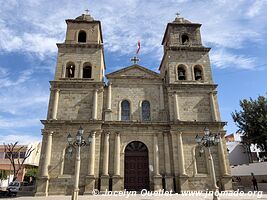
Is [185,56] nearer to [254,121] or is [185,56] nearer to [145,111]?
[145,111]

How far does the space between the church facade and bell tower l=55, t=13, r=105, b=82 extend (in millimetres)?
97

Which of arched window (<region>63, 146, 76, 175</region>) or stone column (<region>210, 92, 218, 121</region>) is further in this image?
stone column (<region>210, 92, 218, 121</region>)

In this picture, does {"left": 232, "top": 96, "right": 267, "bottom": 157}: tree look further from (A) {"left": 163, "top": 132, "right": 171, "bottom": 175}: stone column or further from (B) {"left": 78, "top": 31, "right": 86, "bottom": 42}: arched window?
(B) {"left": 78, "top": 31, "right": 86, "bottom": 42}: arched window

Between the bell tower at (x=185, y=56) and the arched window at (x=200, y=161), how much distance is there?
686 centimetres

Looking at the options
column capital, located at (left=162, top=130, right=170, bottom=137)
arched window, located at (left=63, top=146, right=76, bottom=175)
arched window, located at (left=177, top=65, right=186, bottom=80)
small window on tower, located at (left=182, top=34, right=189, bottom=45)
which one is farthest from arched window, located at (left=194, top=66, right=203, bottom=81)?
arched window, located at (left=63, top=146, right=76, bottom=175)

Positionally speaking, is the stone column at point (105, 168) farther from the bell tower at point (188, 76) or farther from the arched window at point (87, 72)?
the arched window at point (87, 72)

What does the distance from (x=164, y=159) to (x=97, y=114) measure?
7.01 m

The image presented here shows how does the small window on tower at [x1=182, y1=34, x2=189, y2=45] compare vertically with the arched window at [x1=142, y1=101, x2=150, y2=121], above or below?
above

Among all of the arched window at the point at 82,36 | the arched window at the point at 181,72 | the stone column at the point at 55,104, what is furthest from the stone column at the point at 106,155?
the arched window at the point at 82,36

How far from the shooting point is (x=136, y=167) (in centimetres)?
1925

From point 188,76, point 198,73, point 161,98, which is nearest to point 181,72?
point 188,76

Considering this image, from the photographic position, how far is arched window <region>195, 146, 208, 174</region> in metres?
18.9

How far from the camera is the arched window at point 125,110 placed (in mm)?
20961

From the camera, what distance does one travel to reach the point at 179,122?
19828mm
